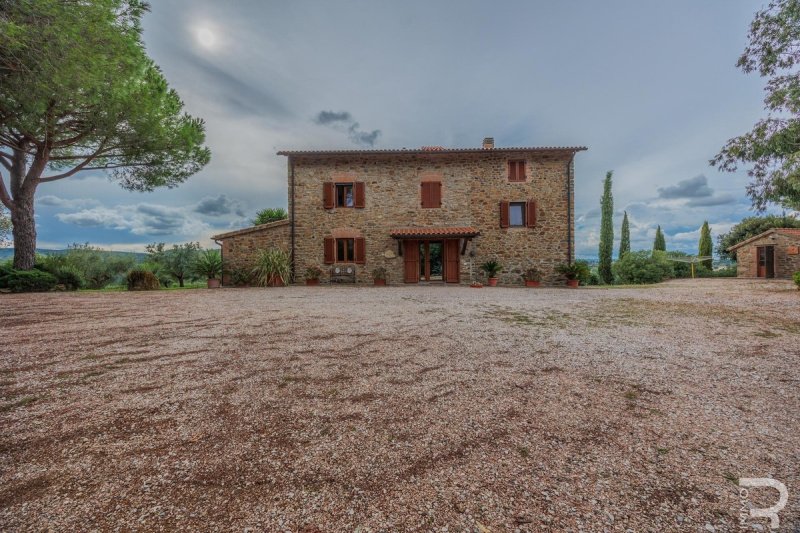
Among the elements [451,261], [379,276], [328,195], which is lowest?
[379,276]

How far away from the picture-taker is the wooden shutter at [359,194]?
13.5 meters

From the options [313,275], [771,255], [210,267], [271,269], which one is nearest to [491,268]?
[313,275]

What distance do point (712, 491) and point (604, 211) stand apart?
22.2m

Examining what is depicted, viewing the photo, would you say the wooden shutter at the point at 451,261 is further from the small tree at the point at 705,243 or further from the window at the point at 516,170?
the small tree at the point at 705,243

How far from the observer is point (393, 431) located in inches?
74.4

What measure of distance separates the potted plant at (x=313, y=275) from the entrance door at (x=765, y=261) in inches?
950

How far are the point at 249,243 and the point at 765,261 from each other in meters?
27.3

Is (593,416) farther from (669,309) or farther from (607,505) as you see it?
(669,309)

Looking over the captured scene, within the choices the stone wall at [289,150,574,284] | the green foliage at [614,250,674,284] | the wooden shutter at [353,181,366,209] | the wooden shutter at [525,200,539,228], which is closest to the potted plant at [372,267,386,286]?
the stone wall at [289,150,574,284]

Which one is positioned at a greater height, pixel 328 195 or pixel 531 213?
pixel 328 195

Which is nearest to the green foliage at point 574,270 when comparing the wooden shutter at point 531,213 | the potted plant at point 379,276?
the wooden shutter at point 531,213

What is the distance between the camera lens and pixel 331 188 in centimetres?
1351

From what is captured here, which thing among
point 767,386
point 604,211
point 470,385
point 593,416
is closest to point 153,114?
point 470,385

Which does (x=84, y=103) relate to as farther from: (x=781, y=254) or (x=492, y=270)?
(x=781, y=254)
